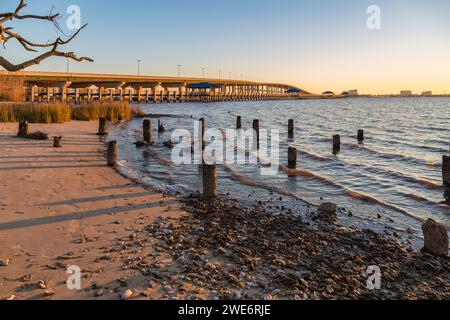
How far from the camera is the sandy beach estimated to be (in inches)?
220

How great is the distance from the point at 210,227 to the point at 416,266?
14.4ft

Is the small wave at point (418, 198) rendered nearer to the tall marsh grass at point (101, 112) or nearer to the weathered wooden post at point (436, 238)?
the weathered wooden post at point (436, 238)

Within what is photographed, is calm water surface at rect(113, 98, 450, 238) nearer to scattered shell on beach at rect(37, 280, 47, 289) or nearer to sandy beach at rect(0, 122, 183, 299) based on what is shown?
sandy beach at rect(0, 122, 183, 299)

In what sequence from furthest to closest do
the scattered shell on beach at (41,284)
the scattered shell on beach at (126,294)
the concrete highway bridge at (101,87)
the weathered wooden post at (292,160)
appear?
1. the concrete highway bridge at (101,87)
2. the weathered wooden post at (292,160)
3. the scattered shell on beach at (41,284)
4. the scattered shell on beach at (126,294)

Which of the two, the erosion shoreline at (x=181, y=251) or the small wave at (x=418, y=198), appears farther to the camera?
the small wave at (x=418, y=198)

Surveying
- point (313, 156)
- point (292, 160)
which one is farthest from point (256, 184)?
point (313, 156)

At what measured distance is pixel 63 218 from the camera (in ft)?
27.3

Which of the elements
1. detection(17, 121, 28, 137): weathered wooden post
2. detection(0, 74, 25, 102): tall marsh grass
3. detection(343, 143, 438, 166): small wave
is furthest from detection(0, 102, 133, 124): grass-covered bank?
detection(343, 143, 438, 166): small wave

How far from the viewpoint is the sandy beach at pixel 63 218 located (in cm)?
558

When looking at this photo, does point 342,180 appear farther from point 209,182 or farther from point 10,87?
point 10,87

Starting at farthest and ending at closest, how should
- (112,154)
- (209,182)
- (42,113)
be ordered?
(42,113) → (112,154) → (209,182)

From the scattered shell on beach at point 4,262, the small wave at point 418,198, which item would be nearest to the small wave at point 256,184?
the small wave at point 418,198

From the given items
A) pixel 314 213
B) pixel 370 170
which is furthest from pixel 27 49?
pixel 370 170

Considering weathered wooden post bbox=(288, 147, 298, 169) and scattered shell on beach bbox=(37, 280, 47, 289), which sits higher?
weathered wooden post bbox=(288, 147, 298, 169)
